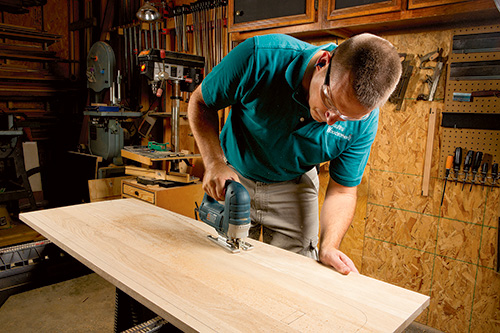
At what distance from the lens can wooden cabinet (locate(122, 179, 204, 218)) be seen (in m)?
3.37

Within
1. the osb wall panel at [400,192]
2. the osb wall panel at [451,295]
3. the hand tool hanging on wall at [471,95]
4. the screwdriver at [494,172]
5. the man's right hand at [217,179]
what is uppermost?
the hand tool hanging on wall at [471,95]

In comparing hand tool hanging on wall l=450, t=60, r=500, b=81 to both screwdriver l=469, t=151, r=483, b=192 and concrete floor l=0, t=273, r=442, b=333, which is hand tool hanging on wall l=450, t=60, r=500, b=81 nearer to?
screwdriver l=469, t=151, r=483, b=192

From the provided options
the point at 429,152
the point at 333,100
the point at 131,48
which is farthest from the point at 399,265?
the point at 131,48

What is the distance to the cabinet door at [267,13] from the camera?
259cm

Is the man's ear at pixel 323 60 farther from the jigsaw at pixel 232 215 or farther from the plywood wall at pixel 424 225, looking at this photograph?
the plywood wall at pixel 424 225

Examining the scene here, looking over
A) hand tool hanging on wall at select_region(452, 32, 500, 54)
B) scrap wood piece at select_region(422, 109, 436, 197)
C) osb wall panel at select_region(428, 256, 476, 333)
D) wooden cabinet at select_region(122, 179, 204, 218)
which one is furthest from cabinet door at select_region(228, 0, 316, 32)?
osb wall panel at select_region(428, 256, 476, 333)

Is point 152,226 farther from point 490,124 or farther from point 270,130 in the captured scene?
point 490,124

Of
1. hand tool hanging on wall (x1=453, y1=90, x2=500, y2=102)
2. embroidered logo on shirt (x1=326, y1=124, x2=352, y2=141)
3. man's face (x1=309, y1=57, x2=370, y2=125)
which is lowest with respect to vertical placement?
embroidered logo on shirt (x1=326, y1=124, x2=352, y2=141)

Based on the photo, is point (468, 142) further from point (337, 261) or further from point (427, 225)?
point (337, 261)

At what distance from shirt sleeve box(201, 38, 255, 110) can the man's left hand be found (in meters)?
0.69

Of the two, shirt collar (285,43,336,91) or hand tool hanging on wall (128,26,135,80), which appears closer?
shirt collar (285,43,336,91)

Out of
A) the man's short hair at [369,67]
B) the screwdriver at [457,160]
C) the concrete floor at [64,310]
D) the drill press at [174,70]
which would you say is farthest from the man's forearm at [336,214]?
the drill press at [174,70]

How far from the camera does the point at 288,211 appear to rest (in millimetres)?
1721

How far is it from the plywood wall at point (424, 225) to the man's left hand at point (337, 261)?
1526 mm
